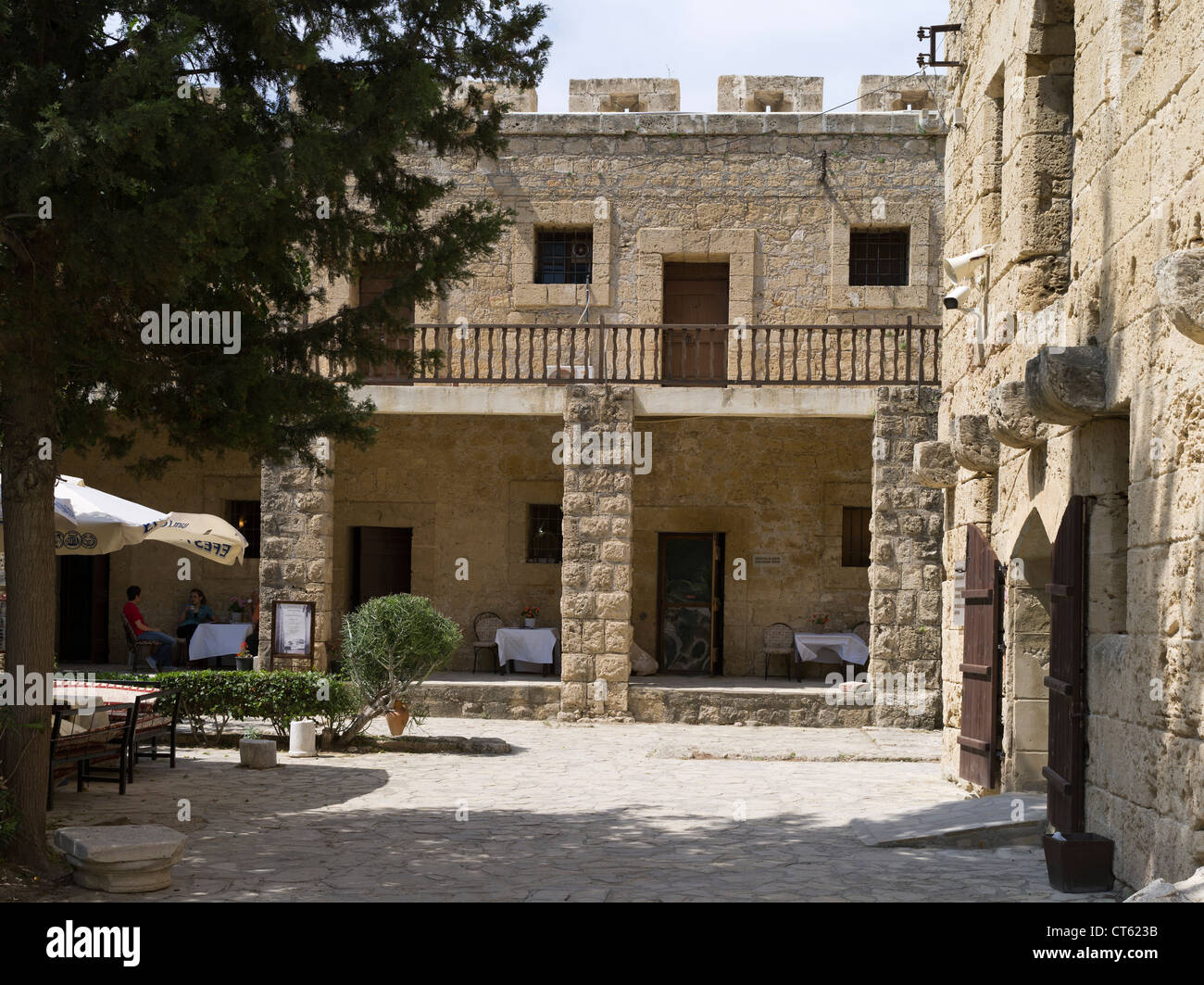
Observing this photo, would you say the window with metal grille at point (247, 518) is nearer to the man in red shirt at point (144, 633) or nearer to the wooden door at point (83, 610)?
the wooden door at point (83, 610)

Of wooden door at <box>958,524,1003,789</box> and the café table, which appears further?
the café table

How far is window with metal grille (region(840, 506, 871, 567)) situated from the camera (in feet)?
53.4

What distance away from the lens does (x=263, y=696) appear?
37.0ft

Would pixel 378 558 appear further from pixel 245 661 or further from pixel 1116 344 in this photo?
pixel 1116 344

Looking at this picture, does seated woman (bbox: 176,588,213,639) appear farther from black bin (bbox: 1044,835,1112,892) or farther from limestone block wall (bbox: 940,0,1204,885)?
black bin (bbox: 1044,835,1112,892)

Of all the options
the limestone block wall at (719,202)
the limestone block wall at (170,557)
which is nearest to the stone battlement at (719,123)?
the limestone block wall at (719,202)

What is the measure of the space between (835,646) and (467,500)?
4.98 metres

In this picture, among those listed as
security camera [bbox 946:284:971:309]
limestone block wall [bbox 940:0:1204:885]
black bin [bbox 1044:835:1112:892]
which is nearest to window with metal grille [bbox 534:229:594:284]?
security camera [bbox 946:284:971:309]

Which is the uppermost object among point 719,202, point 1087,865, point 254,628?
point 719,202

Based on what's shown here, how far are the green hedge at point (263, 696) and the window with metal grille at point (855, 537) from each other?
23.7 ft

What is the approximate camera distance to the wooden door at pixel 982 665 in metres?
8.47

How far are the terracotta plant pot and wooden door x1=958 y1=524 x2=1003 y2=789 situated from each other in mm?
4962

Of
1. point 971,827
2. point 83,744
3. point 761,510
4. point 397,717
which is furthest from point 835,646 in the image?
point 83,744
